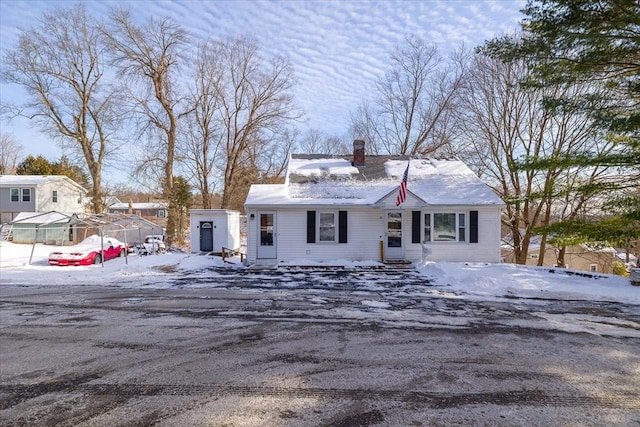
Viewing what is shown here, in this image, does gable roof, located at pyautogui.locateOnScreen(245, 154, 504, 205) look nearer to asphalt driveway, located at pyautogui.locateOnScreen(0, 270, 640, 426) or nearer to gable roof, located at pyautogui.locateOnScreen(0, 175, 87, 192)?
asphalt driveway, located at pyautogui.locateOnScreen(0, 270, 640, 426)

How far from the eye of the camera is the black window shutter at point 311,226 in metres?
16.2

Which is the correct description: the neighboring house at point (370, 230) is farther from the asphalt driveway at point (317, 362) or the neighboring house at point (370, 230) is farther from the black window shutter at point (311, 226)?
the asphalt driveway at point (317, 362)

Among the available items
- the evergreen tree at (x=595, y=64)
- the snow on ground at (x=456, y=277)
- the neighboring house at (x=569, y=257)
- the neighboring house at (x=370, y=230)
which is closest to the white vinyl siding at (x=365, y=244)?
the neighboring house at (x=370, y=230)

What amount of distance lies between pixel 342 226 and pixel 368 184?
294 centimetres

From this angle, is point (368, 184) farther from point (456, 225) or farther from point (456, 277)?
point (456, 277)

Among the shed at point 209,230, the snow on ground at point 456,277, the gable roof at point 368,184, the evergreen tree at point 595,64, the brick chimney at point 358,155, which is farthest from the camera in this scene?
the shed at point 209,230

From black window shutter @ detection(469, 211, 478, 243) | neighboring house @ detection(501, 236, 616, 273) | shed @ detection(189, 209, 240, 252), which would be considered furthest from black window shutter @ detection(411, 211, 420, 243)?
neighboring house @ detection(501, 236, 616, 273)

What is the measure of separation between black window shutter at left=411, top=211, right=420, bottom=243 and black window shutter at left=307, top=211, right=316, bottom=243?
419cm

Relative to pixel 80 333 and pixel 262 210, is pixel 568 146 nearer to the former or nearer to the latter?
pixel 262 210

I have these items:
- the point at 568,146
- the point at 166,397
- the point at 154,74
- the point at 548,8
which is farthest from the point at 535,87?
the point at 154,74

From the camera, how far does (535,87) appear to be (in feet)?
32.1

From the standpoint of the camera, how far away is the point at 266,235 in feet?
53.9

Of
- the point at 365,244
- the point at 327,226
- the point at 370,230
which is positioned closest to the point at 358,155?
the point at 370,230

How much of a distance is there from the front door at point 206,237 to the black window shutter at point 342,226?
8864 mm
